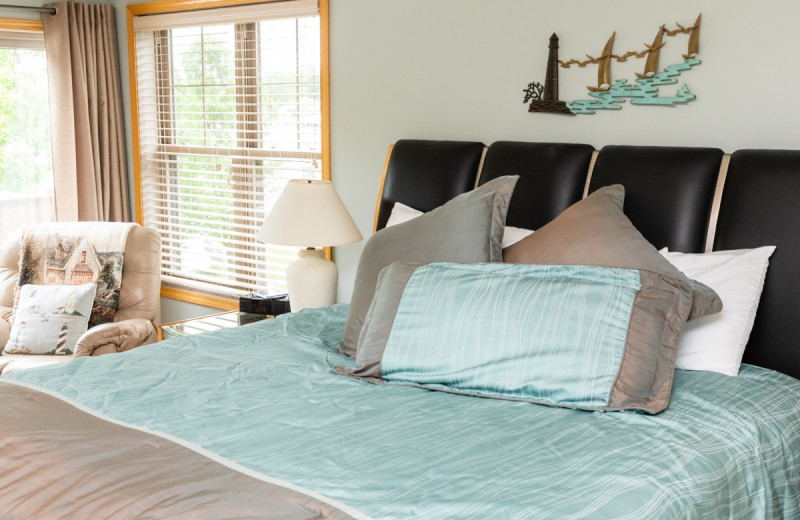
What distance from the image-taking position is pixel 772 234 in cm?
229

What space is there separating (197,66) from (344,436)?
313 cm

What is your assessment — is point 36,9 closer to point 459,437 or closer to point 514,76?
point 514,76

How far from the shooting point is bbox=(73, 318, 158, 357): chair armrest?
3.38 meters

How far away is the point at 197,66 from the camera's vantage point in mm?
4320

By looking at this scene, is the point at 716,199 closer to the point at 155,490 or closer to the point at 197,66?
the point at 155,490

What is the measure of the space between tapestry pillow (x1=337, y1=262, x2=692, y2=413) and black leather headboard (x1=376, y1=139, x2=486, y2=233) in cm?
93

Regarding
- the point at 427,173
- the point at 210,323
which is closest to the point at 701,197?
the point at 427,173

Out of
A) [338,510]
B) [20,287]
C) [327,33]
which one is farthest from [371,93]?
[338,510]

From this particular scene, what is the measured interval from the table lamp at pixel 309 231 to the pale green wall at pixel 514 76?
503 mm

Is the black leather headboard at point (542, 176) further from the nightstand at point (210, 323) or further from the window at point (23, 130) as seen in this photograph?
the window at point (23, 130)

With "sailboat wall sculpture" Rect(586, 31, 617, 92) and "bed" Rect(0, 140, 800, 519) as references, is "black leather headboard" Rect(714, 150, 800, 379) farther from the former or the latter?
"sailboat wall sculpture" Rect(586, 31, 617, 92)

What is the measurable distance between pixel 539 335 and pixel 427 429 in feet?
1.23

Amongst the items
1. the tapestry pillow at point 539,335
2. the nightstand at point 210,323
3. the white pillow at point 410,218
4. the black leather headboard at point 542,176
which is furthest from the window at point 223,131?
the tapestry pillow at point 539,335

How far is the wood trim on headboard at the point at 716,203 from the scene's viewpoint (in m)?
2.43
